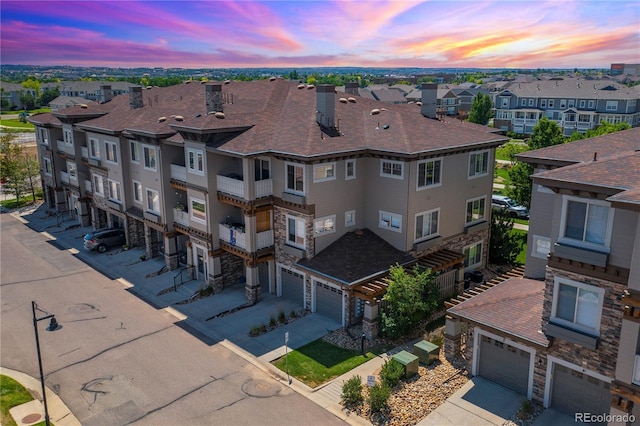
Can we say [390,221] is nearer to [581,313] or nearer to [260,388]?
[260,388]

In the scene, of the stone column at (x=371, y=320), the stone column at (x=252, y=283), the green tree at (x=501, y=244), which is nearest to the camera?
the stone column at (x=371, y=320)

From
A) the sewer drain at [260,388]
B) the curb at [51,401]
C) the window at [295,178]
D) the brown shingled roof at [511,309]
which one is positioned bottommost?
the curb at [51,401]

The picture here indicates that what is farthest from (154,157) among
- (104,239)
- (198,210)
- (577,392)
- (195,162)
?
(577,392)

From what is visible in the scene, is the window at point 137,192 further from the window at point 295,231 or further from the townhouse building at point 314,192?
the window at point 295,231

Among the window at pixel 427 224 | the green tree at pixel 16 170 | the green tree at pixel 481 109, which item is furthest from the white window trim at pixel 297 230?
the green tree at pixel 481 109

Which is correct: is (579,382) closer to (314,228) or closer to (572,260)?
(572,260)

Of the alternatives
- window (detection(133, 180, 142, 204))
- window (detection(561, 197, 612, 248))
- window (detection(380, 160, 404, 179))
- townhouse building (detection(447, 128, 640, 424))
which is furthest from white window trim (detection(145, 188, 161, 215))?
window (detection(561, 197, 612, 248))

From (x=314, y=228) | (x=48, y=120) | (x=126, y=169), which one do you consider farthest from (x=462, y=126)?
(x=48, y=120)
